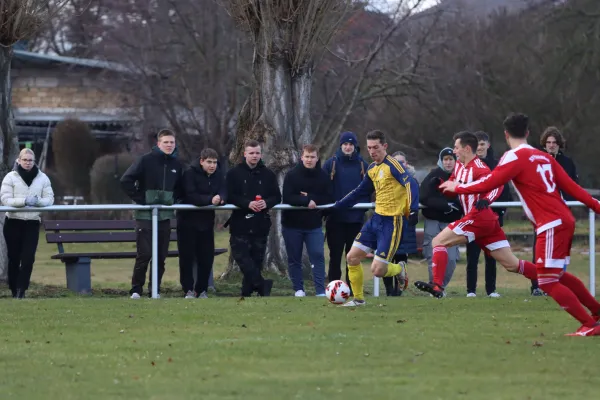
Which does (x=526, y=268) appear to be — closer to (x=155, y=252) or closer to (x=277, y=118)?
(x=155, y=252)

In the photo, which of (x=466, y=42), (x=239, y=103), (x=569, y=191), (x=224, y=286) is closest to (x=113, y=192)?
(x=239, y=103)

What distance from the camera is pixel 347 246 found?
603 inches

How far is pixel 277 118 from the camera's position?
18.7m

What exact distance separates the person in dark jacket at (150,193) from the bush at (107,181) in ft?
80.7

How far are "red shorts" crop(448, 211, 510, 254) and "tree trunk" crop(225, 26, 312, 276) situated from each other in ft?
19.8

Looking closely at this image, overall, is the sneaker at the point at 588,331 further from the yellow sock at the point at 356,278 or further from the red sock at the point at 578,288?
the yellow sock at the point at 356,278

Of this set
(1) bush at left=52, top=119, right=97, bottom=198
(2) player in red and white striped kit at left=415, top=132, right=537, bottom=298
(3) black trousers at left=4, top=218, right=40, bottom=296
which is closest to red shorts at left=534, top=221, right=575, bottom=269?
(2) player in red and white striped kit at left=415, top=132, right=537, bottom=298

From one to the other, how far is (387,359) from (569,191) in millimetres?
2550

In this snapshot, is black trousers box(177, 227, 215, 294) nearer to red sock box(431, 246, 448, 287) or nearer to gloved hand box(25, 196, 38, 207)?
gloved hand box(25, 196, 38, 207)

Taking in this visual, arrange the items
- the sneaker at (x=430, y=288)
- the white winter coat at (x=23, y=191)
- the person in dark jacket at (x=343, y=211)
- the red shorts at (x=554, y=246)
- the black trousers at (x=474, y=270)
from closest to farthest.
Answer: the red shorts at (x=554, y=246)
the sneaker at (x=430, y=288)
the white winter coat at (x=23, y=191)
the person in dark jacket at (x=343, y=211)
the black trousers at (x=474, y=270)

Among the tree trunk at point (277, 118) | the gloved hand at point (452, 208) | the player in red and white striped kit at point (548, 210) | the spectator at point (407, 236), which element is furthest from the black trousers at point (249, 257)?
the player in red and white striped kit at point (548, 210)

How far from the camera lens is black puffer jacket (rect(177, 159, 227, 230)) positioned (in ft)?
49.5

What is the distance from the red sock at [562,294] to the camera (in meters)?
10.2

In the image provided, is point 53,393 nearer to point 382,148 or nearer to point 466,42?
point 382,148
